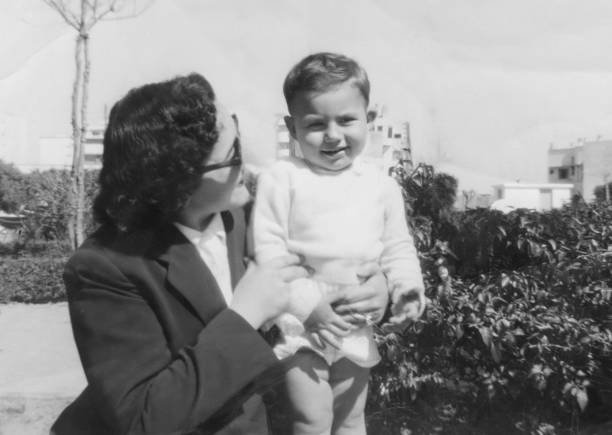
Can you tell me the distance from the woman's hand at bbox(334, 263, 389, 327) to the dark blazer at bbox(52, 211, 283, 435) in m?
0.32

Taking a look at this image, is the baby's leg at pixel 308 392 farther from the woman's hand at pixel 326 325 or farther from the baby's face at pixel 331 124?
the baby's face at pixel 331 124

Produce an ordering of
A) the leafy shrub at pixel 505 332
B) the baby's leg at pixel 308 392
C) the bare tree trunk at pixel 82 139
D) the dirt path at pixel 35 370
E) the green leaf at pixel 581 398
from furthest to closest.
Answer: the bare tree trunk at pixel 82 139
the dirt path at pixel 35 370
the leafy shrub at pixel 505 332
the green leaf at pixel 581 398
the baby's leg at pixel 308 392

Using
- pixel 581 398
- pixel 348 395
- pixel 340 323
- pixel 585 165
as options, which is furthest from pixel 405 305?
pixel 585 165

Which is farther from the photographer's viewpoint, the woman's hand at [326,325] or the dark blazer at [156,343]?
the woman's hand at [326,325]

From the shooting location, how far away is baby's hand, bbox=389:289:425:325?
1780mm

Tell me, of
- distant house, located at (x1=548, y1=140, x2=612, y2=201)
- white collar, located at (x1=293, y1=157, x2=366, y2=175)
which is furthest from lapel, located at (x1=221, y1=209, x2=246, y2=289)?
distant house, located at (x1=548, y1=140, x2=612, y2=201)

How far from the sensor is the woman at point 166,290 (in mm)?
1288

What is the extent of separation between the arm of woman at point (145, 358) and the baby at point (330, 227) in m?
0.35

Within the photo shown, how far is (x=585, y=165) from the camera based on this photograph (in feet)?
186

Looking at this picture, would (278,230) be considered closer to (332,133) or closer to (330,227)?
(330,227)

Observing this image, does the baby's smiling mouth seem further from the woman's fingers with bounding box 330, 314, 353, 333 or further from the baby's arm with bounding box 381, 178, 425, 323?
the woman's fingers with bounding box 330, 314, 353, 333

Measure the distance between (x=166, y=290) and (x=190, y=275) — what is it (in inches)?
2.5

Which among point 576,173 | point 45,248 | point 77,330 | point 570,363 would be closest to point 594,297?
point 570,363

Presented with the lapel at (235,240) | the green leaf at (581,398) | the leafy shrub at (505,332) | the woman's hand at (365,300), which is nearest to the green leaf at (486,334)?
the leafy shrub at (505,332)
